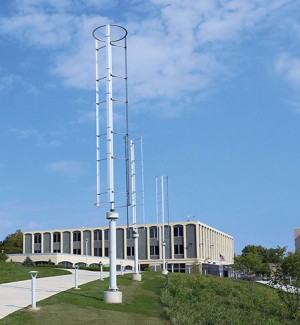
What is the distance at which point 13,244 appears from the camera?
120062 mm

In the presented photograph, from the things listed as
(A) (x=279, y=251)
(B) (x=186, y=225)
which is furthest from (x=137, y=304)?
(B) (x=186, y=225)

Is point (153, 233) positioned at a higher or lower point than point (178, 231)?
lower

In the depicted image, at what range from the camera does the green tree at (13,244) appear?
116562 millimetres

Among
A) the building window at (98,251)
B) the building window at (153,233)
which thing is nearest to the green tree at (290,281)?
the building window at (153,233)

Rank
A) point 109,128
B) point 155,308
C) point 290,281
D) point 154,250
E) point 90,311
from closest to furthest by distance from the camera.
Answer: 1. point 90,311
2. point 155,308
3. point 109,128
4. point 290,281
5. point 154,250

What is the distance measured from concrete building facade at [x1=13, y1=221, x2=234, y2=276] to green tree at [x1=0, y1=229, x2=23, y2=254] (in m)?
9.77

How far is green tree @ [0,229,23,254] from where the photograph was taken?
117m

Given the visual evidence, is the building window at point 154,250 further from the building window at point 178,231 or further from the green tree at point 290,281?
the green tree at point 290,281

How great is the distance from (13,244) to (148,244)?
36329 mm

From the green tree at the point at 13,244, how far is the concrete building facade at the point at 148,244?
977 centimetres

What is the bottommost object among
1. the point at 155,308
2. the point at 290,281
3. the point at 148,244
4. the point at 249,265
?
the point at 155,308

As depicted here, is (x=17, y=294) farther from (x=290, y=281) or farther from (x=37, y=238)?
(x=37, y=238)

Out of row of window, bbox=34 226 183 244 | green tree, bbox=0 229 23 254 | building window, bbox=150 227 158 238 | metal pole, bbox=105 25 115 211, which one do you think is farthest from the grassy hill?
green tree, bbox=0 229 23 254

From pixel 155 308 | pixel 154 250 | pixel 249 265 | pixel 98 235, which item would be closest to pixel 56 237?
pixel 98 235
